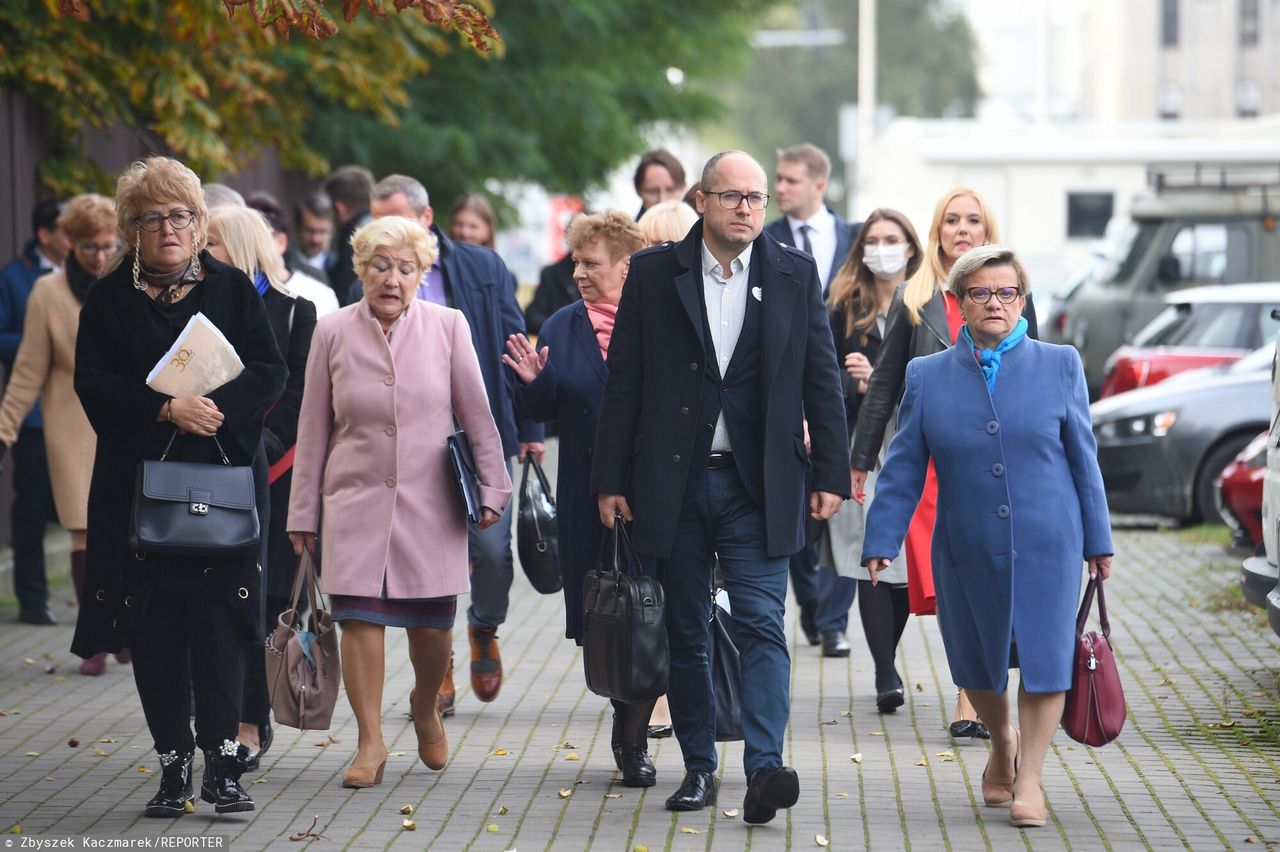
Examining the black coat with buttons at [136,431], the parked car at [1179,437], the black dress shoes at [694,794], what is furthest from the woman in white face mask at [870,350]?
the parked car at [1179,437]

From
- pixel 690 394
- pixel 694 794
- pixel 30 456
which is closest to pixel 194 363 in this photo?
pixel 690 394

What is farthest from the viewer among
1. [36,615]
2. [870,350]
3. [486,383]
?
[36,615]

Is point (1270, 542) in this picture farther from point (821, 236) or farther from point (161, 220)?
point (161, 220)

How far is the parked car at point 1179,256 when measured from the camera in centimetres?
2231

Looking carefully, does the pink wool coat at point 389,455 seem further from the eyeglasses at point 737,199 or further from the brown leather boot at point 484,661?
the brown leather boot at point 484,661

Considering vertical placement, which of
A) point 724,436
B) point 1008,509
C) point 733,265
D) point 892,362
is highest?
point 733,265

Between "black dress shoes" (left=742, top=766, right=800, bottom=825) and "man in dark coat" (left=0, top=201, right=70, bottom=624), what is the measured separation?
18.4 ft

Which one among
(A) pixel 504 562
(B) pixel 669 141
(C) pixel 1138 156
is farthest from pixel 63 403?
(C) pixel 1138 156

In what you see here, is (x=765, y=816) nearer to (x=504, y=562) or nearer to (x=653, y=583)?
(x=653, y=583)

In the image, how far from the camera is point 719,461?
21.4ft

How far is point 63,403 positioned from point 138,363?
3.93 metres

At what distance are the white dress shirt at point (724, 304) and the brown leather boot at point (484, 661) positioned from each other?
218cm

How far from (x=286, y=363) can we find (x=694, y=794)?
2023 mm

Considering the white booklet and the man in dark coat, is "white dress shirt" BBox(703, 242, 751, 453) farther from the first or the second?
the man in dark coat
